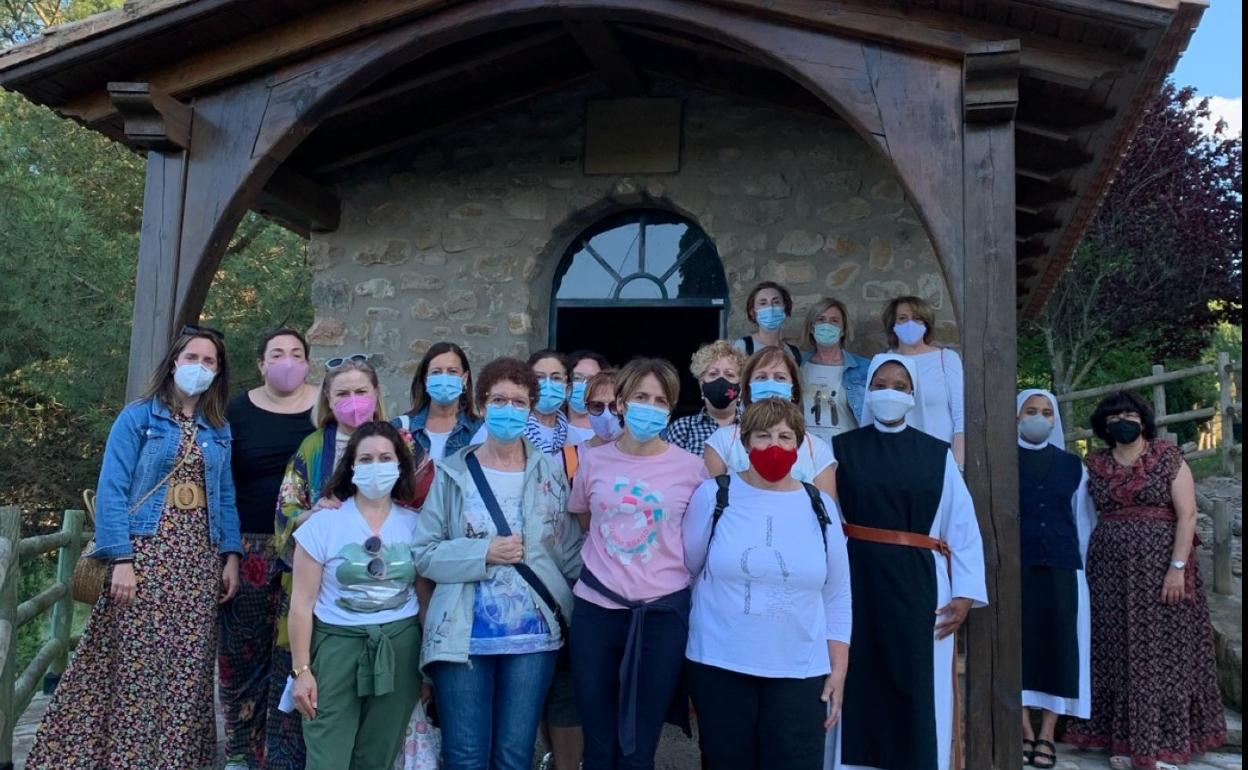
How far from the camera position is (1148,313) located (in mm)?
15062

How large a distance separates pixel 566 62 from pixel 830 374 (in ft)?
8.87

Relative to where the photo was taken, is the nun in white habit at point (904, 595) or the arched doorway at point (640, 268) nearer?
the nun in white habit at point (904, 595)

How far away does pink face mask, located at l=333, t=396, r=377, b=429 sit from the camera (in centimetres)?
350

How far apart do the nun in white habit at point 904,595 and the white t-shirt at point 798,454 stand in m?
0.15

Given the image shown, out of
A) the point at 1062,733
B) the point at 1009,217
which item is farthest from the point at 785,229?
the point at 1062,733

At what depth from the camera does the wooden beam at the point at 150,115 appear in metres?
4.29

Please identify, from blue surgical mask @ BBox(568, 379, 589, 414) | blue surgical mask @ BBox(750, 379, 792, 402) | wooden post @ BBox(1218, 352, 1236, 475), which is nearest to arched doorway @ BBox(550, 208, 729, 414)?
blue surgical mask @ BBox(568, 379, 589, 414)

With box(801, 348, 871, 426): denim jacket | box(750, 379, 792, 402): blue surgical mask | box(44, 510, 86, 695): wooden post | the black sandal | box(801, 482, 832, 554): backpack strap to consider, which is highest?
box(801, 348, 871, 426): denim jacket

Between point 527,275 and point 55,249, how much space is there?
25.8ft

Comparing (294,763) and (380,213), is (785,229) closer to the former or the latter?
(380,213)

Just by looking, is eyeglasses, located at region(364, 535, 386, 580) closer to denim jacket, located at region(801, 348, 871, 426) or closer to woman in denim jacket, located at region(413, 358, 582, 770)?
woman in denim jacket, located at region(413, 358, 582, 770)

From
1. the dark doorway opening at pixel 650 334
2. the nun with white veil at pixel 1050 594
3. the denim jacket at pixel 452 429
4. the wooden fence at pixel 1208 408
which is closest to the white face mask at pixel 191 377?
the denim jacket at pixel 452 429

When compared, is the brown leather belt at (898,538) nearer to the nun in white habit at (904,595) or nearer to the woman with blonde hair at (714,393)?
the nun in white habit at (904,595)

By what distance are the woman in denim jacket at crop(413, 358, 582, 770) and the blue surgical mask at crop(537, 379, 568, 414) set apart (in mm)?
810
